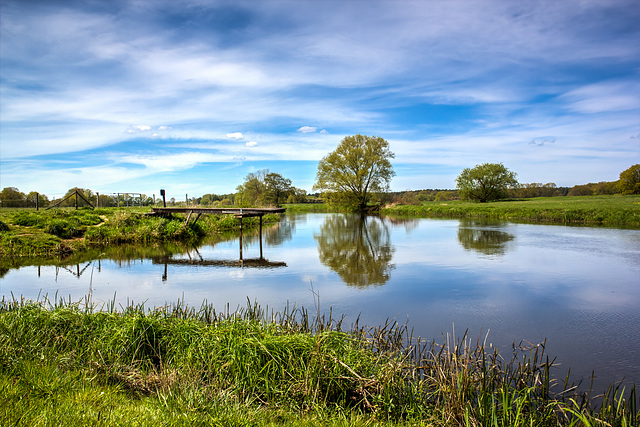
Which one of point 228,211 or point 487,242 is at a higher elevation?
point 228,211

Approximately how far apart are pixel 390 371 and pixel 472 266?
9608mm

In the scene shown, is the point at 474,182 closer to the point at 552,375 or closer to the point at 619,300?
the point at 619,300

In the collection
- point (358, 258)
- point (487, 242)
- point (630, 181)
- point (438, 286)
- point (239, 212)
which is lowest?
point (438, 286)

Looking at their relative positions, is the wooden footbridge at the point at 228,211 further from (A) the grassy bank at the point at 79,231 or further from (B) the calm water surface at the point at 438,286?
(B) the calm water surface at the point at 438,286

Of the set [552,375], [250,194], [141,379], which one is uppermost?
[250,194]

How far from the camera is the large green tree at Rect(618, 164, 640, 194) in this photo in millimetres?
47719

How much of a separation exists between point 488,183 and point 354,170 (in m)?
22.6

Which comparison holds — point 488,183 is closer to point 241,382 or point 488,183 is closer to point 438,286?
point 438,286

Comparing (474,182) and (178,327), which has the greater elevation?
(474,182)

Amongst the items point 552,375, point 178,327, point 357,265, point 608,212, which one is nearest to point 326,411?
point 178,327

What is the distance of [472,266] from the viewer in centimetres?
1247

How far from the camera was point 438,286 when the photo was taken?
9.77 m

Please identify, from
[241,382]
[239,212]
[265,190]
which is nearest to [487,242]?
[239,212]

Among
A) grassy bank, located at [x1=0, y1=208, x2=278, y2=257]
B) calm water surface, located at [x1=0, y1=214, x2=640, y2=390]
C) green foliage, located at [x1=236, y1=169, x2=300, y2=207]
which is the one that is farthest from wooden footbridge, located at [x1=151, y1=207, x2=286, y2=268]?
green foliage, located at [x1=236, y1=169, x2=300, y2=207]
